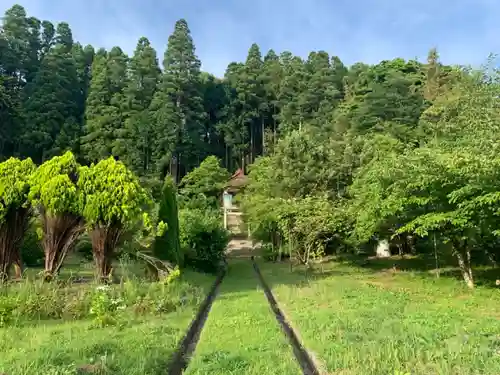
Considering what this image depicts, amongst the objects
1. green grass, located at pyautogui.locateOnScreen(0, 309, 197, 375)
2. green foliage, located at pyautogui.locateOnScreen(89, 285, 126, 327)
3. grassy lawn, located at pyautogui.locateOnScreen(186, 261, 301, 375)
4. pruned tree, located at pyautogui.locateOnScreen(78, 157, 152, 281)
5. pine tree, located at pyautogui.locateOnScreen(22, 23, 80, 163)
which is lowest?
grassy lawn, located at pyautogui.locateOnScreen(186, 261, 301, 375)

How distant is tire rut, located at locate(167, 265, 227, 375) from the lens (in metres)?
6.51

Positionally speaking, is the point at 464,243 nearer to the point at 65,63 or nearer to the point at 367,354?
the point at 367,354

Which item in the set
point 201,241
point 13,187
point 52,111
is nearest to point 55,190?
point 13,187

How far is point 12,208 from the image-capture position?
1230 cm

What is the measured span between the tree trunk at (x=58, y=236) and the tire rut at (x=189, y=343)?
397cm

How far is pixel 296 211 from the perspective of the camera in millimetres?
22609

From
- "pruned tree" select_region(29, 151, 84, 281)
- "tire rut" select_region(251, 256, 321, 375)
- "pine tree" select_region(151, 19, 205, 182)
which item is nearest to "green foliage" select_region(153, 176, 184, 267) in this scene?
"pruned tree" select_region(29, 151, 84, 281)

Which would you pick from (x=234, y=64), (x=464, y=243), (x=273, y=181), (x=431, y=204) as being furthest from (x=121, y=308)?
(x=234, y=64)

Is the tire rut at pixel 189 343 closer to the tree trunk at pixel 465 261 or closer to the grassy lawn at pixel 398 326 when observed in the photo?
the grassy lawn at pixel 398 326

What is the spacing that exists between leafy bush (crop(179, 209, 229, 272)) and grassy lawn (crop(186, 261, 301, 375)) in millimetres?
10939

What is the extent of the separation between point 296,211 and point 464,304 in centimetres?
1109

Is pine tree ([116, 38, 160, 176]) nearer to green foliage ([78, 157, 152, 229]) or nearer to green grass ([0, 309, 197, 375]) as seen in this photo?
green foliage ([78, 157, 152, 229])

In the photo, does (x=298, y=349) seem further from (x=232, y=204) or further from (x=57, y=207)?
(x=232, y=204)

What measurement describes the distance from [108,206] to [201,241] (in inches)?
465
